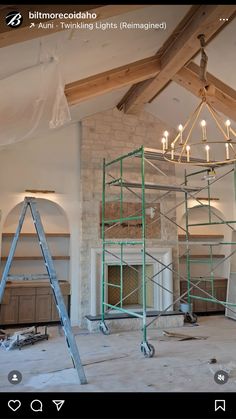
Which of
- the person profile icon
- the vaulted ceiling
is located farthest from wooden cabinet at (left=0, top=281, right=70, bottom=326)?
the vaulted ceiling

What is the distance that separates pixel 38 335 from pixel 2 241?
6.22 feet

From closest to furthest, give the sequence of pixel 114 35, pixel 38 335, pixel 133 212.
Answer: pixel 114 35, pixel 38 335, pixel 133 212

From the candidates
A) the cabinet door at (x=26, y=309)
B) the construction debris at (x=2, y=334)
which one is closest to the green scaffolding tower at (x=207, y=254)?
the cabinet door at (x=26, y=309)

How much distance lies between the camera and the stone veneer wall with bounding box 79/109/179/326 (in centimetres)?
554

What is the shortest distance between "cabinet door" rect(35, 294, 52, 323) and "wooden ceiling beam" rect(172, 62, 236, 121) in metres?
4.13

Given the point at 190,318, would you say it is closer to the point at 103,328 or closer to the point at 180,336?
the point at 180,336

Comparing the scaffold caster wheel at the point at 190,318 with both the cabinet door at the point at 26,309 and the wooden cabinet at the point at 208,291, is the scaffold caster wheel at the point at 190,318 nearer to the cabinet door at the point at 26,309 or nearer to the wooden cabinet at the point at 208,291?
the wooden cabinet at the point at 208,291

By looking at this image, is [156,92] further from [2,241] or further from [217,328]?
[217,328]

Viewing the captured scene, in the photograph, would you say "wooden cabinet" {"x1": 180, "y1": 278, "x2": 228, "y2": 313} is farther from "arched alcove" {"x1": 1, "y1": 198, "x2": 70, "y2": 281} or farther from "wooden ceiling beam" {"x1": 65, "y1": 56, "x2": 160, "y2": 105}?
"wooden ceiling beam" {"x1": 65, "y1": 56, "x2": 160, "y2": 105}

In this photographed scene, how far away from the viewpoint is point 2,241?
5441mm
